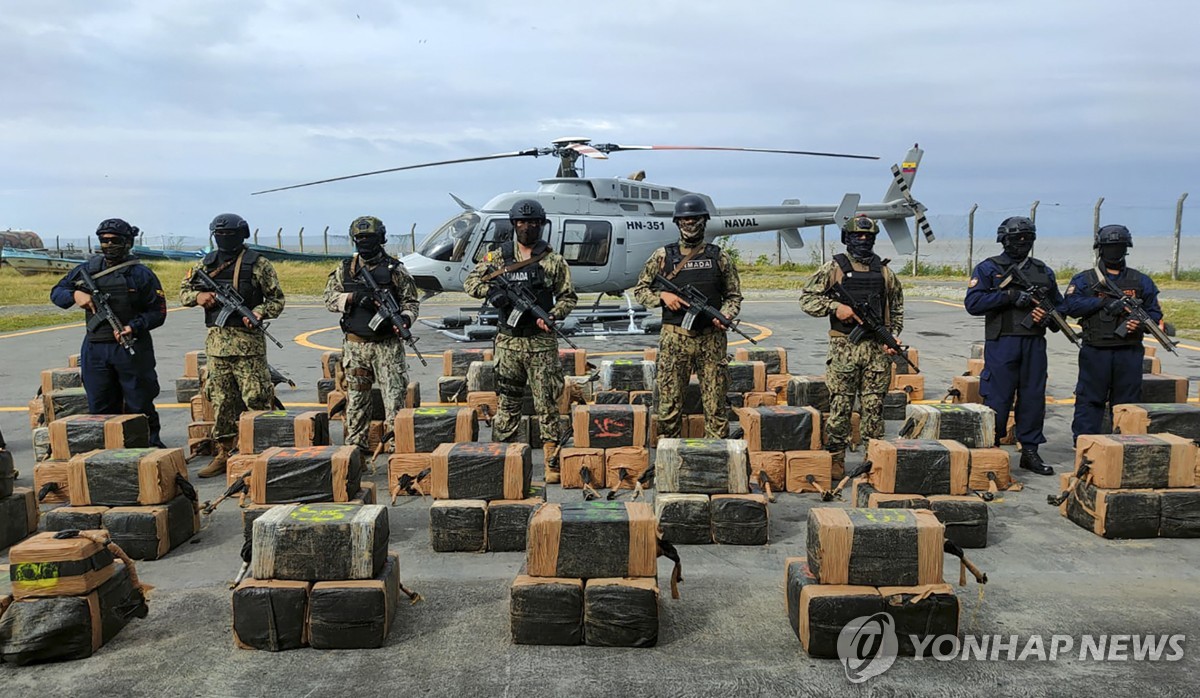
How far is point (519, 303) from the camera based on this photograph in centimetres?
618

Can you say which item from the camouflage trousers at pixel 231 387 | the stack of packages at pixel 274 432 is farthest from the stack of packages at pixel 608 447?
the camouflage trousers at pixel 231 387

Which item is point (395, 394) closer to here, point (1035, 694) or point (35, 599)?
point (35, 599)

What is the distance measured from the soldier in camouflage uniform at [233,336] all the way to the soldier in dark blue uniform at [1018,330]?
569 cm

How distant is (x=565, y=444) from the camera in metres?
6.96

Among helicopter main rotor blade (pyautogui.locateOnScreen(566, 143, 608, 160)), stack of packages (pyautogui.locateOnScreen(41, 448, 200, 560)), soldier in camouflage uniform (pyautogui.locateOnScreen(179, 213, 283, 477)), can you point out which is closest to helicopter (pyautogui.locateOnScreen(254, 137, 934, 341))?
helicopter main rotor blade (pyautogui.locateOnScreen(566, 143, 608, 160))

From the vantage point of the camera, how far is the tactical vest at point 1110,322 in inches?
251

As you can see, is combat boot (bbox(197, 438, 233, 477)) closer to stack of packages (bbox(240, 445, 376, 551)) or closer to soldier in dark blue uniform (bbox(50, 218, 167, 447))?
soldier in dark blue uniform (bbox(50, 218, 167, 447))

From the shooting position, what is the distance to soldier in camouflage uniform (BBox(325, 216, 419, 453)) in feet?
21.6

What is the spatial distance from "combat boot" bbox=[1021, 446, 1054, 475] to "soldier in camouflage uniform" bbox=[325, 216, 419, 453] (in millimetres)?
5000

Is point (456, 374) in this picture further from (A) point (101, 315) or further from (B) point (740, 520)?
(B) point (740, 520)

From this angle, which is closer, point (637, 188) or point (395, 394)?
point (395, 394)

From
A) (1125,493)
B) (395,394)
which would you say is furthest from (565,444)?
(1125,493)

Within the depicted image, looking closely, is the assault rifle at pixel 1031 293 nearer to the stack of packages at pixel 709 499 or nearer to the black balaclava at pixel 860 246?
the black balaclava at pixel 860 246

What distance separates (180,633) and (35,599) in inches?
23.6
